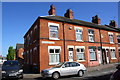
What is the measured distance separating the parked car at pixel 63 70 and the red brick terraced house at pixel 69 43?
175 inches

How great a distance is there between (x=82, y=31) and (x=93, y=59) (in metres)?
4.92

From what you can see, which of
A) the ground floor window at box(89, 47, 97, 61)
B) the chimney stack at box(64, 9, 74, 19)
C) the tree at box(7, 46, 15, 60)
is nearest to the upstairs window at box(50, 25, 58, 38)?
Answer: the chimney stack at box(64, 9, 74, 19)

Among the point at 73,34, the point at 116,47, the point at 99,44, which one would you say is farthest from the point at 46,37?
the point at 116,47

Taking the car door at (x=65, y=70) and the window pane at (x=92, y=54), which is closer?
the car door at (x=65, y=70)

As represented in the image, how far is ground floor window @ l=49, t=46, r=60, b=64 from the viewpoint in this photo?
15.6m

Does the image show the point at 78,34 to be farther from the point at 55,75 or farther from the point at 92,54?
the point at 55,75

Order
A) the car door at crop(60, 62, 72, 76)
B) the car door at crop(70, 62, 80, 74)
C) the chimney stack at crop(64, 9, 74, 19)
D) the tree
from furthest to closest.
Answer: the tree < the chimney stack at crop(64, 9, 74, 19) < the car door at crop(70, 62, 80, 74) < the car door at crop(60, 62, 72, 76)

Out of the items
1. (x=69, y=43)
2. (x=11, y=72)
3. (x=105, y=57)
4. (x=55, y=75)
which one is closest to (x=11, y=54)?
(x=69, y=43)

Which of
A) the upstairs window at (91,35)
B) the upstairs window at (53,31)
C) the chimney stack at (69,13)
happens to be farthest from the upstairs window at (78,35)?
the chimney stack at (69,13)

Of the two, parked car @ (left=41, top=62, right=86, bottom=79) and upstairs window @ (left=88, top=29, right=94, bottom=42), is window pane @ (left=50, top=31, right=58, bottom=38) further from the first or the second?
upstairs window @ (left=88, top=29, right=94, bottom=42)

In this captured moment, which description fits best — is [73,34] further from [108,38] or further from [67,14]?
[108,38]

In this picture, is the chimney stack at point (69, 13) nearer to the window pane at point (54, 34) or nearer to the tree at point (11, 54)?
the window pane at point (54, 34)

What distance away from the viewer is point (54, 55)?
15.9 m

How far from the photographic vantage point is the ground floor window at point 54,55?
614 inches
